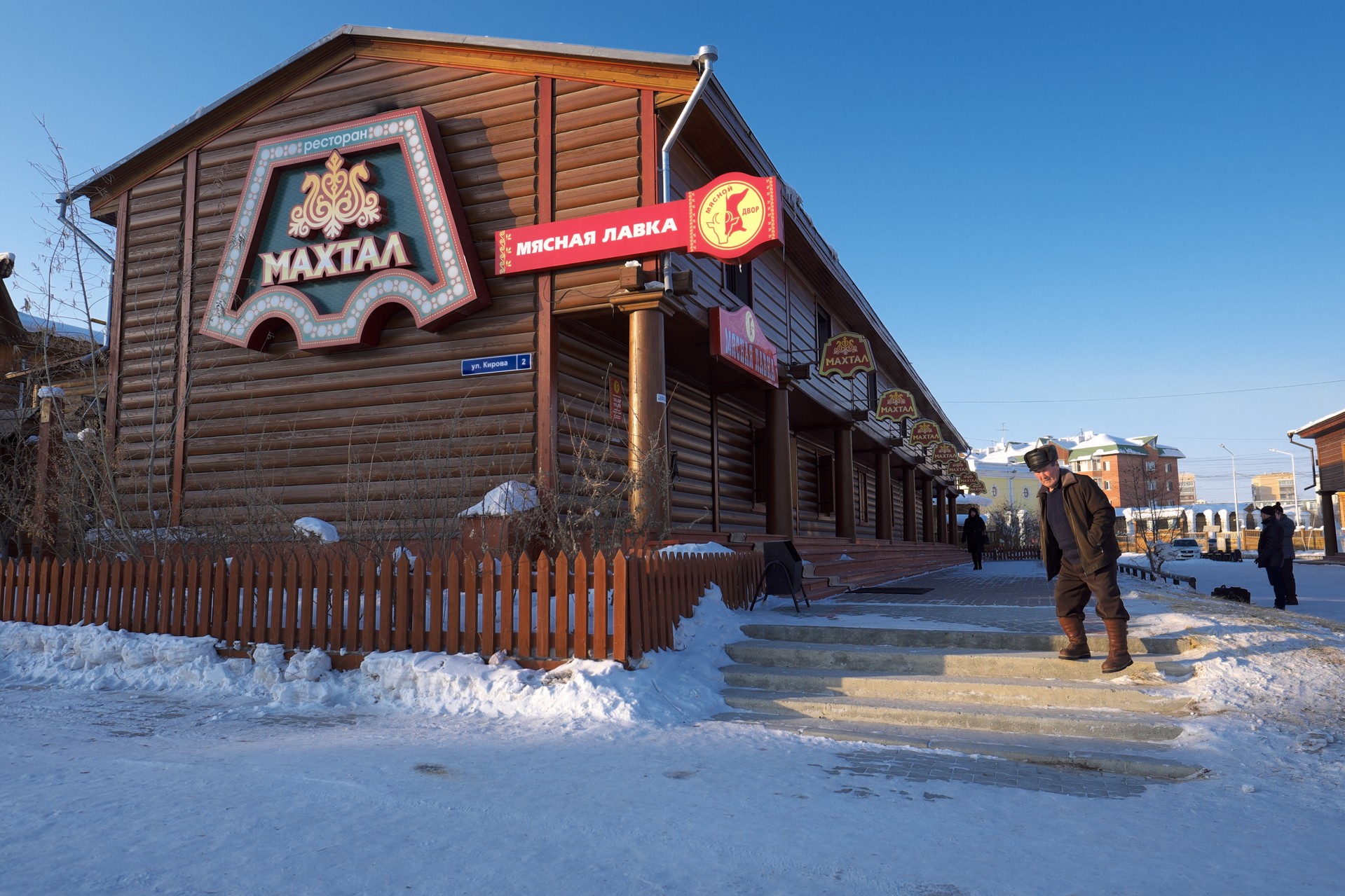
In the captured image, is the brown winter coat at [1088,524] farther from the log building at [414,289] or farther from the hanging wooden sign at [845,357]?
the hanging wooden sign at [845,357]

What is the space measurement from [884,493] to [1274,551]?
1009cm

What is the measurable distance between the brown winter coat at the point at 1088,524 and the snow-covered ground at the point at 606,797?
104 centimetres

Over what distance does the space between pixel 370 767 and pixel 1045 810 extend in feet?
11.6

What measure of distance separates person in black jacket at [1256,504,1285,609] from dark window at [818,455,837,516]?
940cm

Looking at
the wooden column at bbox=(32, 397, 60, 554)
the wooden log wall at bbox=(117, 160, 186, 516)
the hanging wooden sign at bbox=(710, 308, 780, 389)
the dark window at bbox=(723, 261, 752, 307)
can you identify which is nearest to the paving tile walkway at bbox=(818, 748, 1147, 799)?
the hanging wooden sign at bbox=(710, 308, 780, 389)

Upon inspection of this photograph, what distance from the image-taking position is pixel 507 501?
9203 mm

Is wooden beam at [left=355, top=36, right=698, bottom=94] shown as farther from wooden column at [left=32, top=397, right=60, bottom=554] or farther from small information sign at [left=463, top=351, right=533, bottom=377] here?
wooden column at [left=32, top=397, right=60, bottom=554]

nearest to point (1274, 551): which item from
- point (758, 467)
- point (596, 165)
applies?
point (758, 467)

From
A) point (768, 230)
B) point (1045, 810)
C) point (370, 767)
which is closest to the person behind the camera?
point (1045, 810)

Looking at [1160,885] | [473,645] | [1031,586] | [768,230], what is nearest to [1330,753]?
[1160,885]

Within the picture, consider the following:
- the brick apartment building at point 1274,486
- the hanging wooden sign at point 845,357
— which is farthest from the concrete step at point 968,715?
the brick apartment building at point 1274,486

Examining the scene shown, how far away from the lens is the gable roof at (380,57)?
36.0 feet

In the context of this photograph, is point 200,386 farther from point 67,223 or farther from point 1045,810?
point 1045,810

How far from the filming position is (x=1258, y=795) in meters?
4.24
